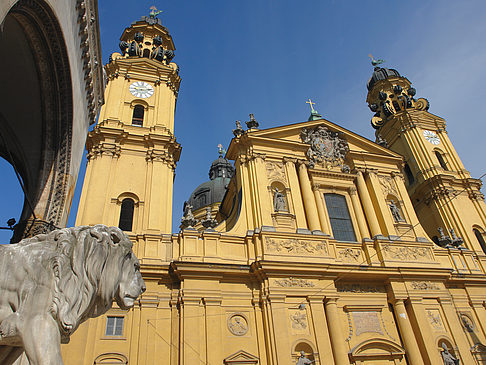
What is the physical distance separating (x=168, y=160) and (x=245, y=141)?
362cm

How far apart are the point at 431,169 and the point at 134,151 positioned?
17.1 metres

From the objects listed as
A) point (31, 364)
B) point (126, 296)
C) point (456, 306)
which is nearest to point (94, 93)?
point (126, 296)

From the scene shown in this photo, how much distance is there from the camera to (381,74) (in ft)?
99.3

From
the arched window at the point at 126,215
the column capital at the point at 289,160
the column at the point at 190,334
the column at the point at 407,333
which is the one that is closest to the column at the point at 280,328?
the column at the point at 190,334

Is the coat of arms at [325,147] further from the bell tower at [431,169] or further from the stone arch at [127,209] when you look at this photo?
the stone arch at [127,209]

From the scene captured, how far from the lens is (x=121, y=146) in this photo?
54.9ft

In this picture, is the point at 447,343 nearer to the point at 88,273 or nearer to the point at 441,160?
the point at 441,160

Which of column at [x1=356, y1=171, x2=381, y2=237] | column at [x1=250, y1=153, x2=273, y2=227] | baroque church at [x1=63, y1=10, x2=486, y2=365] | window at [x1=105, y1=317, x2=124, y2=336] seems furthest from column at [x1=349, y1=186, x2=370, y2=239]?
window at [x1=105, y1=317, x2=124, y2=336]

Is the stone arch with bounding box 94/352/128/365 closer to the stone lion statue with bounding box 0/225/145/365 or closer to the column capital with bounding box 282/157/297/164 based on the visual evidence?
the stone lion statue with bounding box 0/225/145/365

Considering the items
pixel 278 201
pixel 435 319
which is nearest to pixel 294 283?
pixel 278 201

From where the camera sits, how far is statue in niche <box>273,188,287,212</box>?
16.1 meters

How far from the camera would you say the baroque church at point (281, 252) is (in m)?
12.5

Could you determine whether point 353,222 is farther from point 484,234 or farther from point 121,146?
point 121,146

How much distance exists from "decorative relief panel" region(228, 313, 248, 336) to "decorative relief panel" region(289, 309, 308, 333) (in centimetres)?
161
